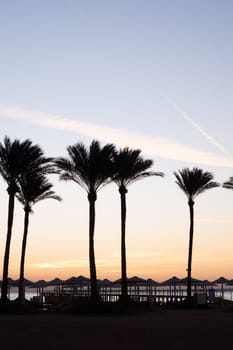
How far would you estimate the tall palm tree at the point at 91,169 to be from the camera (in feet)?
116

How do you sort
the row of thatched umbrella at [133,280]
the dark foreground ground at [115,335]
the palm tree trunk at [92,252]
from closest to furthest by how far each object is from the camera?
1. the dark foreground ground at [115,335]
2. the palm tree trunk at [92,252]
3. the row of thatched umbrella at [133,280]

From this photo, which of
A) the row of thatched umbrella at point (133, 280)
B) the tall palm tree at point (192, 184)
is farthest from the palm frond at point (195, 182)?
the row of thatched umbrella at point (133, 280)

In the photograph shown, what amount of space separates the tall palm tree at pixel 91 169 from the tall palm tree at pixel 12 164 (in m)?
1.69

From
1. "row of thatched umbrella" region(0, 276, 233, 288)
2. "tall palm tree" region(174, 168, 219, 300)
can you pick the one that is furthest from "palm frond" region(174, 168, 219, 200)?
"row of thatched umbrella" region(0, 276, 233, 288)

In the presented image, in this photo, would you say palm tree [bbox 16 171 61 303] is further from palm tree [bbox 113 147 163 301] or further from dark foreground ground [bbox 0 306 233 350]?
dark foreground ground [bbox 0 306 233 350]

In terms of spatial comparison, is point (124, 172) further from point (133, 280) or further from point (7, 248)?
point (133, 280)

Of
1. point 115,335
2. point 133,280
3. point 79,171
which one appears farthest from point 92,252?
point 133,280

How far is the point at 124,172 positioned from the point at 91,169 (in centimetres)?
455

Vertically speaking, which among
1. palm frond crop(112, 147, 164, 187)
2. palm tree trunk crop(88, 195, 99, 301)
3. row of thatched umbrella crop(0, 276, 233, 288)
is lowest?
row of thatched umbrella crop(0, 276, 233, 288)

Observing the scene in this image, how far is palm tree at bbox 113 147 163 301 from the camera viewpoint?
128ft

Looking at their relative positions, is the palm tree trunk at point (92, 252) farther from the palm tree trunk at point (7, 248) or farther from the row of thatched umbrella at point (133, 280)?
the row of thatched umbrella at point (133, 280)

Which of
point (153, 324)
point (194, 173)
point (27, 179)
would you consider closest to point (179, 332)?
point (153, 324)

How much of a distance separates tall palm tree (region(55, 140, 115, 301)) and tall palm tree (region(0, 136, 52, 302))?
1688mm

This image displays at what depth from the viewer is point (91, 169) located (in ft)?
116
